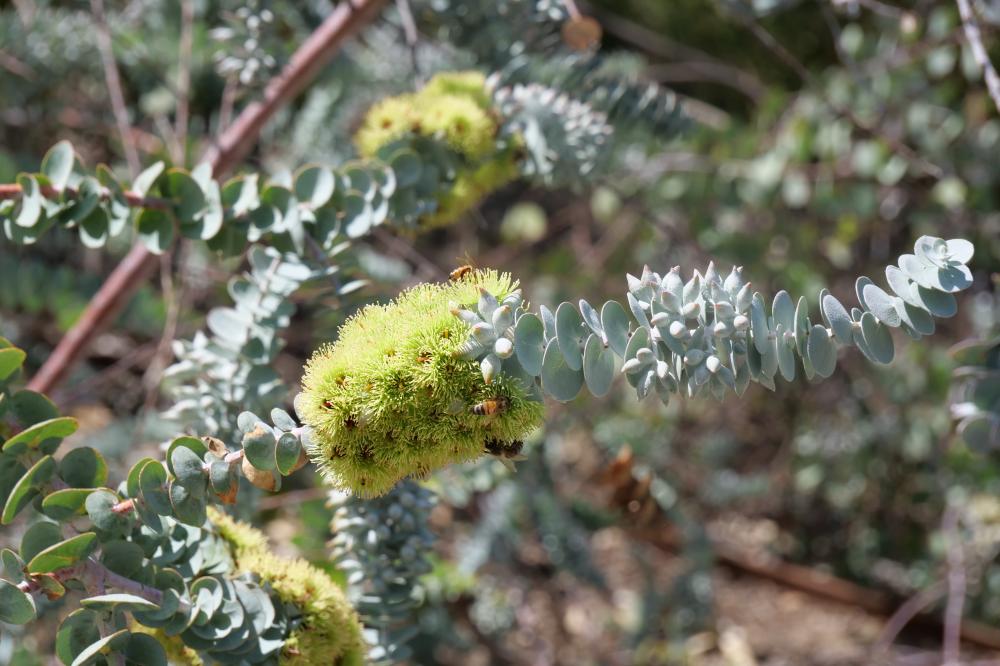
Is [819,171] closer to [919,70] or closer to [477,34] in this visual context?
[919,70]

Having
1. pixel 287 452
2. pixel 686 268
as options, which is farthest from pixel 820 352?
pixel 686 268

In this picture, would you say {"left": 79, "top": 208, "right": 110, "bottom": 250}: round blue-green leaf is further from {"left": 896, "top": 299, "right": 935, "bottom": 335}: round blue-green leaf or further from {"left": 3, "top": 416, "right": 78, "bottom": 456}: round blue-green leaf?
{"left": 896, "top": 299, "right": 935, "bottom": 335}: round blue-green leaf

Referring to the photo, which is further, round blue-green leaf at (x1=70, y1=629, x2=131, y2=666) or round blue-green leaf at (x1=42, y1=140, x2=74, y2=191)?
round blue-green leaf at (x1=42, y1=140, x2=74, y2=191)

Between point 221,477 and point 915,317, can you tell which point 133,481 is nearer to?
point 221,477

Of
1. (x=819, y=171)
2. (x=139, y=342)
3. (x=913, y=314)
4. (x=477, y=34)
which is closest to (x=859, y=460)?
(x=819, y=171)

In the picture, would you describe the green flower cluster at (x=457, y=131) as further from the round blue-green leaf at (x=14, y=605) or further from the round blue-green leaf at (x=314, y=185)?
the round blue-green leaf at (x=14, y=605)

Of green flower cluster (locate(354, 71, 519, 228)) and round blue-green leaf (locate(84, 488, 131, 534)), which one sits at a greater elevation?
green flower cluster (locate(354, 71, 519, 228))

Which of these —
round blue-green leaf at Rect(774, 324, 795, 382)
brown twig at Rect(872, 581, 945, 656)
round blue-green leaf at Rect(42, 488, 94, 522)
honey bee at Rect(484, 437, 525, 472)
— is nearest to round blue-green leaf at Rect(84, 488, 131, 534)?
round blue-green leaf at Rect(42, 488, 94, 522)
